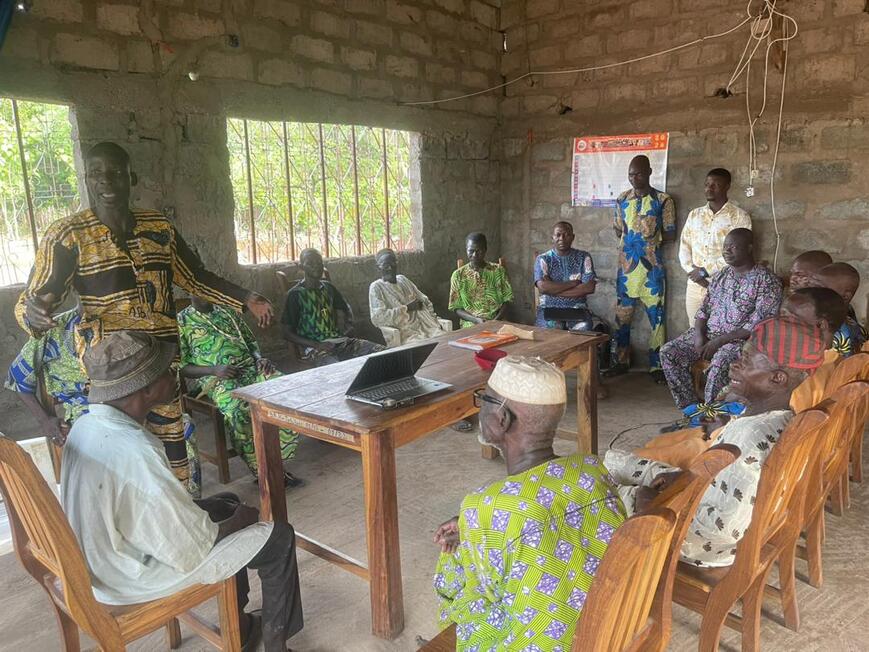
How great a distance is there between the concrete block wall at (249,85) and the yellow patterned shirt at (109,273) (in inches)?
59.4

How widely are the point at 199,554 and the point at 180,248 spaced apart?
1.54 m

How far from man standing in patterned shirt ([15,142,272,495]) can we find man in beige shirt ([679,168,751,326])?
3776 mm

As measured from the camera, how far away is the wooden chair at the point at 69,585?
1.43m

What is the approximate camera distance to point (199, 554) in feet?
5.33

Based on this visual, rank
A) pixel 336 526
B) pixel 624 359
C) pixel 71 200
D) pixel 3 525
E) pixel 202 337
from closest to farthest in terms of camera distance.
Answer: pixel 3 525 < pixel 336 526 < pixel 202 337 < pixel 71 200 < pixel 624 359

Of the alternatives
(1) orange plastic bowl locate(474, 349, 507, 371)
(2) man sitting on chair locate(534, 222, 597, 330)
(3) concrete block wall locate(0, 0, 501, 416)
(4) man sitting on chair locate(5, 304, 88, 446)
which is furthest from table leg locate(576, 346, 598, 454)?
(4) man sitting on chair locate(5, 304, 88, 446)

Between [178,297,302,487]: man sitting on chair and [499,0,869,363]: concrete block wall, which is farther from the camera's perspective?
[499,0,869,363]: concrete block wall

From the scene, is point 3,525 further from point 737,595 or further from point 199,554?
point 737,595

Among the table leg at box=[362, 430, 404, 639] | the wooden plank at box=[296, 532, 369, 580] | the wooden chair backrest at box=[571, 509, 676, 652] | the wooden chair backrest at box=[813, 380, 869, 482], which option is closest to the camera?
the wooden chair backrest at box=[571, 509, 676, 652]

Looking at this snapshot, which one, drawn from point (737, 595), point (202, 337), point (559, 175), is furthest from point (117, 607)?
point (559, 175)

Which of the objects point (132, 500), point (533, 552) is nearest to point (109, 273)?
point (132, 500)

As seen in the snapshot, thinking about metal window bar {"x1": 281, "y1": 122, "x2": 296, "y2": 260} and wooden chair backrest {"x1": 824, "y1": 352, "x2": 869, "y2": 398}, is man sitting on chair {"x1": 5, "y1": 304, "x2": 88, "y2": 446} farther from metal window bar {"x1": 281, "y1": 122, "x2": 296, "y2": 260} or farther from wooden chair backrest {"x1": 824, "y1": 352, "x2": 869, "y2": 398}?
wooden chair backrest {"x1": 824, "y1": 352, "x2": 869, "y2": 398}

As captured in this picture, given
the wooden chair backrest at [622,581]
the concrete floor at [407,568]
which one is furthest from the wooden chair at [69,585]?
the wooden chair backrest at [622,581]

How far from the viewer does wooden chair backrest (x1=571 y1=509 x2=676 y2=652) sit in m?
1.05
